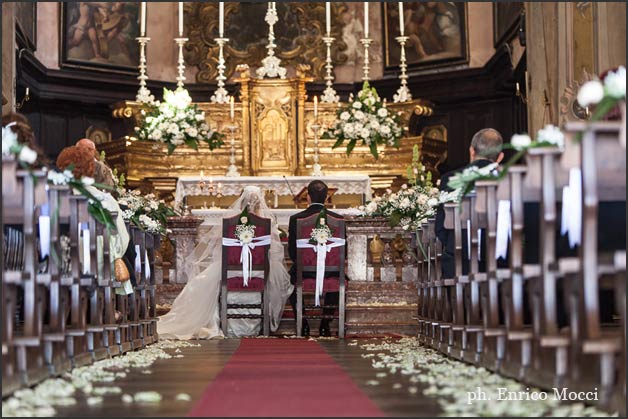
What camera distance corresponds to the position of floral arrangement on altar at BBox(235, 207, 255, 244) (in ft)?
41.2

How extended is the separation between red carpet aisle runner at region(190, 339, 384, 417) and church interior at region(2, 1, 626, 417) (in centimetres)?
4

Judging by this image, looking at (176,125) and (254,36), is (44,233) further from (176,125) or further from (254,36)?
(254,36)

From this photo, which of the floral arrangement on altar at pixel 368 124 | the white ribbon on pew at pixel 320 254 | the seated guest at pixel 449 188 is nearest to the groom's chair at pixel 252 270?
the white ribbon on pew at pixel 320 254

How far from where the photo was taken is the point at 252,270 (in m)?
12.6

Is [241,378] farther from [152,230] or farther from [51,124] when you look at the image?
[51,124]

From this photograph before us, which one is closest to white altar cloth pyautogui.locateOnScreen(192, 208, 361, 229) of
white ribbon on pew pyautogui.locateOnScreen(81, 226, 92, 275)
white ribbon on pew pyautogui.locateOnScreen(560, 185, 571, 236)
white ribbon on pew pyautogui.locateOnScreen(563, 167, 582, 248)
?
white ribbon on pew pyautogui.locateOnScreen(81, 226, 92, 275)

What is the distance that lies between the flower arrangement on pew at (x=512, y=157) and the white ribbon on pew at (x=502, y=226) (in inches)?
6.8

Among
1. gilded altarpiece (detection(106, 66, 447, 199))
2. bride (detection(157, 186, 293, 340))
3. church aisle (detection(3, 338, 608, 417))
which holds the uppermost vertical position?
gilded altarpiece (detection(106, 66, 447, 199))

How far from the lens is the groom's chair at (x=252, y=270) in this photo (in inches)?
493

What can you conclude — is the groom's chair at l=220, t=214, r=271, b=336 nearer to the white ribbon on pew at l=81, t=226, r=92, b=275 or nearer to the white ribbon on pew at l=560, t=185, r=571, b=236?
the white ribbon on pew at l=81, t=226, r=92, b=275

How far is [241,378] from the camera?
652 centimetres

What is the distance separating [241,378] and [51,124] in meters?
12.9

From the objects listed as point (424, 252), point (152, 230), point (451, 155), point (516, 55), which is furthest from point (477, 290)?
point (451, 155)

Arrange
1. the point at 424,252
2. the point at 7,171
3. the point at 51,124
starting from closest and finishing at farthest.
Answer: the point at 7,171 → the point at 424,252 → the point at 51,124
